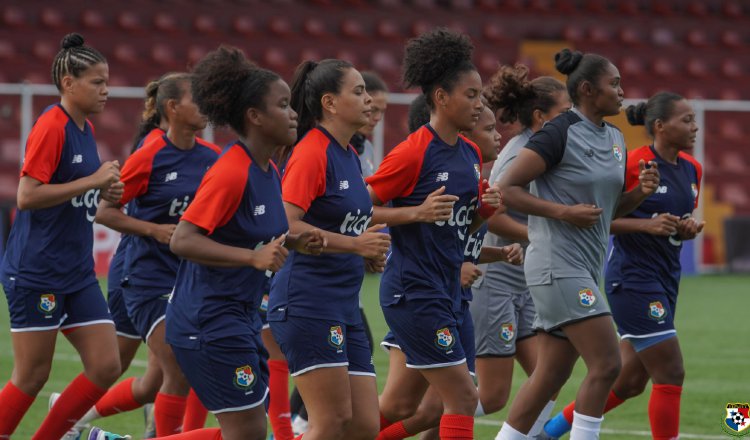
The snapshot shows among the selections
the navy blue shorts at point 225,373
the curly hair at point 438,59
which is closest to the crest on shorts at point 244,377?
the navy blue shorts at point 225,373

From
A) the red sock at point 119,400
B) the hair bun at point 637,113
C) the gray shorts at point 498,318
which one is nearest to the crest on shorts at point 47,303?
the red sock at point 119,400

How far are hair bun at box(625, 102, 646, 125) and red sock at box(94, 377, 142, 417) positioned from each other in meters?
3.28

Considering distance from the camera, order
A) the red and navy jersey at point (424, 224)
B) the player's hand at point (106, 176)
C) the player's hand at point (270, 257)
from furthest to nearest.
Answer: the player's hand at point (106, 176)
the red and navy jersey at point (424, 224)
the player's hand at point (270, 257)

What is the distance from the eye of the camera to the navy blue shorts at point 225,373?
15.6ft

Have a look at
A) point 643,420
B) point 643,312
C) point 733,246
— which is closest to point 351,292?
point 643,312

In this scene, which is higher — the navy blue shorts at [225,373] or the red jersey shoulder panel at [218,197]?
the red jersey shoulder panel at [218,197]

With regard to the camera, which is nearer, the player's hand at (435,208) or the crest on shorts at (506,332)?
the player's hand at (435,208)

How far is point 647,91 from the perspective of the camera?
23.1 meters

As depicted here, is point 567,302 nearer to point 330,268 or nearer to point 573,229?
point 573,229

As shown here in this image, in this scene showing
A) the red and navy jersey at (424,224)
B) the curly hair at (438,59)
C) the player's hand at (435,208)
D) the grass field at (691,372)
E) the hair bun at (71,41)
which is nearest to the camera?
the player's hand at (435,208)

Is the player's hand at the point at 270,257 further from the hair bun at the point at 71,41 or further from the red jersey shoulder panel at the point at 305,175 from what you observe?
the hair bun at the point at 71,41

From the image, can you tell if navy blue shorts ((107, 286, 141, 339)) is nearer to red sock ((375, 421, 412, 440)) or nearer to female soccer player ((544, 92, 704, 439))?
red sock ((375, 421, 412, 440))

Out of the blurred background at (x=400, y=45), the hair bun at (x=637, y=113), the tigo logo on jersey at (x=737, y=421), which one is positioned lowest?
the tigo logo on jersey at (x=737, y=421)

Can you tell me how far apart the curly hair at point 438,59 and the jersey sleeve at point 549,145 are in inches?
23.3
